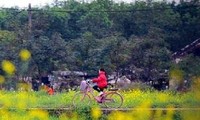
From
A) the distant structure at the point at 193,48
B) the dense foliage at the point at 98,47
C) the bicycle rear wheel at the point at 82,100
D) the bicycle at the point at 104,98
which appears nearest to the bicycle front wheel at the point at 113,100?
the bicycle at the point at 104,98

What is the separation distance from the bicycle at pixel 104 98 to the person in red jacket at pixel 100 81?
255 mm

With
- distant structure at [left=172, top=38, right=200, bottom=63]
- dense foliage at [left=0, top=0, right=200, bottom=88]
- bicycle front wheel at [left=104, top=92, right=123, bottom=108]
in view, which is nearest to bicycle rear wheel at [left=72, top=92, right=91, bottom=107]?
bicycle front wheel at [left=104, top=92, right=123, bottom=108]

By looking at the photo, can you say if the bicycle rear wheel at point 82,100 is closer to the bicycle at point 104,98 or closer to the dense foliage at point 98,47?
the bicycle at point 104,98

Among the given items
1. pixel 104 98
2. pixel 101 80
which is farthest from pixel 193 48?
pixel 104 98

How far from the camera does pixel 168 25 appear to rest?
85.8 ft

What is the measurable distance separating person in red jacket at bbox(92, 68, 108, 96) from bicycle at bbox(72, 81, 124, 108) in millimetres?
255

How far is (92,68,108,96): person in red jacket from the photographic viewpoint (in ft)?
30.5

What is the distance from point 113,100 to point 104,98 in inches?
10.5

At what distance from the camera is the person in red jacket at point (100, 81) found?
9.29 metres

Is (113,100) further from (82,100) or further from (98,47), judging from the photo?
(98,47)

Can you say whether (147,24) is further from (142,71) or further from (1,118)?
(1,118)

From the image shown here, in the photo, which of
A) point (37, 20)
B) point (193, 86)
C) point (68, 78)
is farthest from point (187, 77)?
point (37, 20)

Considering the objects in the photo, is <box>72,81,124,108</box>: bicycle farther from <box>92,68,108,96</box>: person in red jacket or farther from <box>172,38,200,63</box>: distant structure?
<box>172,38,200,63</box>: distant structure

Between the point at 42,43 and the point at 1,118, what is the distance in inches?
609
